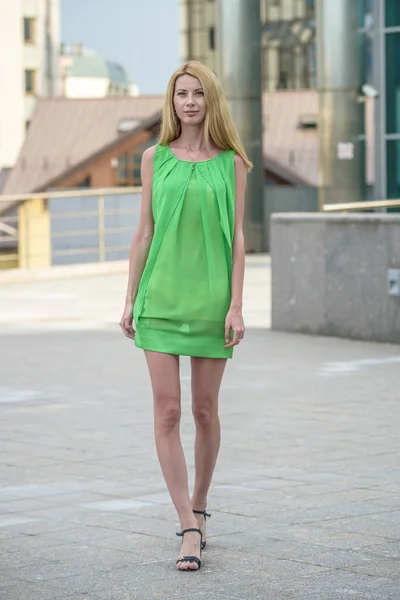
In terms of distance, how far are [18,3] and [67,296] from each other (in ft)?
275

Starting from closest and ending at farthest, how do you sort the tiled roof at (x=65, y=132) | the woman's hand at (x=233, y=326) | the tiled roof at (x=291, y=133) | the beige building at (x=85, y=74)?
the woman's hand at (x=233, y=326) < the tiled roof at (x=291, y=133) < the tiled roof at (x=65, y=132) < the beige building at (x=85, y=74)

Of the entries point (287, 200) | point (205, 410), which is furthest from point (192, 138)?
point (287, 200)

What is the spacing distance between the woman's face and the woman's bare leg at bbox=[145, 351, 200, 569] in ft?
2.79

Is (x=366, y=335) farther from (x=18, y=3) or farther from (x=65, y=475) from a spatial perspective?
(x=18, y=3)

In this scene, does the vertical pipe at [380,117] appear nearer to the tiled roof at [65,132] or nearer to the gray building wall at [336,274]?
the gray building wall at [336,274]

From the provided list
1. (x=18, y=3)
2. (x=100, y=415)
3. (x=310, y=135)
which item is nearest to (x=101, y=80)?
(x=18, y=3)

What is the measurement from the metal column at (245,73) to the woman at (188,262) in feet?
77.1

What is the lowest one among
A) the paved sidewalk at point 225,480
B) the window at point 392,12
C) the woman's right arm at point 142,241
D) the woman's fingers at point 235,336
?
the paved sidewalk at point 225,480

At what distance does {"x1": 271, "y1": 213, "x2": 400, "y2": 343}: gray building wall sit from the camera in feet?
47.3

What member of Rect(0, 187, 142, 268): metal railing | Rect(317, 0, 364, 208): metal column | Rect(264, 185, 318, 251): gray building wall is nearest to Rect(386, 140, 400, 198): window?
Rect(317, 0, 364, 208): metal column

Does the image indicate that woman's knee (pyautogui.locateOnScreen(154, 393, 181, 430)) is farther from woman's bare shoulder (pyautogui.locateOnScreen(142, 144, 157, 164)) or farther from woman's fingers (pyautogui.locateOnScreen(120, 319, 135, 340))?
woman's bare shoulder (pyautogui.locateOnScreen(142, 144, 157, 164))

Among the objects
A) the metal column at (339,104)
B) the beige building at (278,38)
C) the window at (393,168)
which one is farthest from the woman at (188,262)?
the beige building at (278,38)

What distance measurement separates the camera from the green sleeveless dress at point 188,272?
605 cm

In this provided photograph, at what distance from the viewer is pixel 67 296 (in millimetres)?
20234
